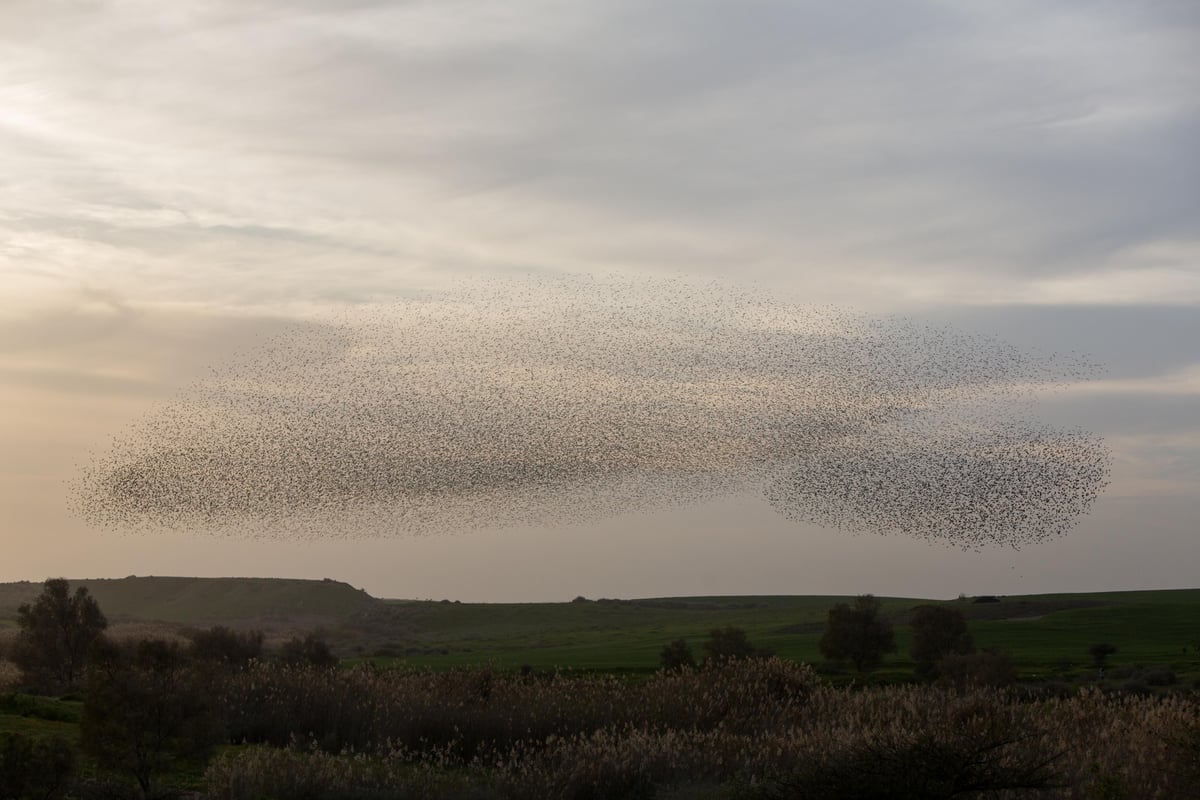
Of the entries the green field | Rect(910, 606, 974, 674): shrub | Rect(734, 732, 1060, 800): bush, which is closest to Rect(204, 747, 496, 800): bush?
Rect(734, 732, 1060, 800): bush

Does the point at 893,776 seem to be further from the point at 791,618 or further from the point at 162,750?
the point at 791,618

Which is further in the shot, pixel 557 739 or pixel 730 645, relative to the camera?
pixel 730 645

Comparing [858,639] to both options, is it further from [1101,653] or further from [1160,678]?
[1160,678]

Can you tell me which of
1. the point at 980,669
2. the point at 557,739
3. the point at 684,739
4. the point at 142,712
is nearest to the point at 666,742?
the point at 684,739

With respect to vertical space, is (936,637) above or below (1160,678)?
above

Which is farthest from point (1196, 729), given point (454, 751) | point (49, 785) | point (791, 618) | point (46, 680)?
point (791, 618)

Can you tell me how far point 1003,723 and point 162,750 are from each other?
1658 cm

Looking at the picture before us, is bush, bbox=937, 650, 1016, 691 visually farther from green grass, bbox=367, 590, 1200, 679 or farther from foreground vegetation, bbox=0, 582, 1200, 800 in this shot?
foreground vegetation, bbox=0, 582, 1200, 800

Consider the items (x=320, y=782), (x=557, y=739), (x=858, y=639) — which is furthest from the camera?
(x=858, y=639)

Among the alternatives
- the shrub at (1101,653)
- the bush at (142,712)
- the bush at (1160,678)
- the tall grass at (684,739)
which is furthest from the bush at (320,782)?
the shrub at (1101,653)

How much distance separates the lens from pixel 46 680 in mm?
47969

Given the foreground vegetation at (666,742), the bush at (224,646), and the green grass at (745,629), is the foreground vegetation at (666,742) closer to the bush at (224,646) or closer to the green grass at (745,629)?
the green grass at (745,629)

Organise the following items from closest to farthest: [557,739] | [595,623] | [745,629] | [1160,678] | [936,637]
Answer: [557,739], [1160,678], [936,637], [745,629], [595,623]

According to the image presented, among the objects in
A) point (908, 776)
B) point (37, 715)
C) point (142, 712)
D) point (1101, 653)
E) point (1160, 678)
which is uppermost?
point (142, 712)
